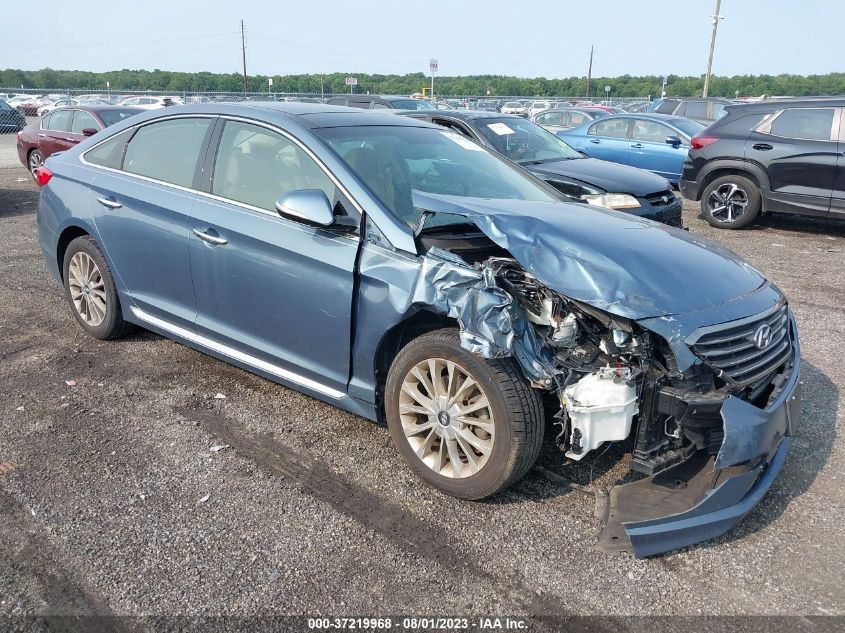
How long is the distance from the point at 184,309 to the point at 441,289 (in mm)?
1926

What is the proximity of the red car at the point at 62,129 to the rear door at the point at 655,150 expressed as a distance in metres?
9.16

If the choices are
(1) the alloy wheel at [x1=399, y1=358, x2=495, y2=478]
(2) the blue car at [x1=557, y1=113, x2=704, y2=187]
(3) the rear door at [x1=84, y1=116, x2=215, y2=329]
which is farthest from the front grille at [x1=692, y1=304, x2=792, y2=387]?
(2) the blue car at [x1=557, y1=113, x2=704, y2=187]

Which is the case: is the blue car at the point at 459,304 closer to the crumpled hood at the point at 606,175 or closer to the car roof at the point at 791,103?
the crumpled hood at the point at 606,175

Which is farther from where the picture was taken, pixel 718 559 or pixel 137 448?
pixel 137 448

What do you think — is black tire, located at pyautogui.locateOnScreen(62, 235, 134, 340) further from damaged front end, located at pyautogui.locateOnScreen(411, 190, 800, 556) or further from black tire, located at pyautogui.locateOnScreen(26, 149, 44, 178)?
black tire, located at pyautogui.locateOnScreen(26, 149, 44, 178)

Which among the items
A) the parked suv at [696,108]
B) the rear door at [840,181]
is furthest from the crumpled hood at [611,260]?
the parked suv at [696,108]

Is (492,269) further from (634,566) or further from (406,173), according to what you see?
(634,566)

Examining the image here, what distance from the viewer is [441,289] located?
3027mm

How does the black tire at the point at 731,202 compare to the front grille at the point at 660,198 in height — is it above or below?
below

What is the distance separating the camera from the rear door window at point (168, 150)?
4.19 metres

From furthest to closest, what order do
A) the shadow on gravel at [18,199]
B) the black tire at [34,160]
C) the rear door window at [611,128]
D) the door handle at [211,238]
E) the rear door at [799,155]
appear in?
the black tire at [34,160] → the rear door window at [611,128] → the shadow on gravel at [18,199] → the rear door at [799,155] → the door handle at [211,238]

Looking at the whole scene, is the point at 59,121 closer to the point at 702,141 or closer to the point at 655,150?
the point at 655,150

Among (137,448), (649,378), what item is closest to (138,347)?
(137,448)

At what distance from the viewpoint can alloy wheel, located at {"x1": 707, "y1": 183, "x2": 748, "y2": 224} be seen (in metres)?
9.75
